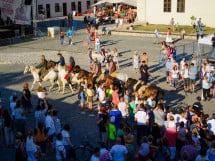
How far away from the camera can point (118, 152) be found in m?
11.4

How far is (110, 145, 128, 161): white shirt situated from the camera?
11.4m

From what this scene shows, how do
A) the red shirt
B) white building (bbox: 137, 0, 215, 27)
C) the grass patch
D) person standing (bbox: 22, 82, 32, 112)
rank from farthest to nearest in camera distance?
white building (bbox: 137, 0, 215, 27)
the grass patch
person standing (bbox: 22, 82, 32, 112)
the red shirt

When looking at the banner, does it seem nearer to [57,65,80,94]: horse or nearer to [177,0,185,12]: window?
[177,0,185,12]: window

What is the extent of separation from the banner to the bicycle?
27.5 meters

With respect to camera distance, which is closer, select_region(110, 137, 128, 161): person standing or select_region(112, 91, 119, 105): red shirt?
select_region(110, 137, 128, 161): person standing

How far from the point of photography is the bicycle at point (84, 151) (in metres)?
13.6

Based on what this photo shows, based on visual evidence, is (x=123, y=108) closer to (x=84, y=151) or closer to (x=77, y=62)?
(x=84, y=151)

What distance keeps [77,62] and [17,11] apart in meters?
14.0

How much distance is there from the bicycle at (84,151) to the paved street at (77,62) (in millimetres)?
1031

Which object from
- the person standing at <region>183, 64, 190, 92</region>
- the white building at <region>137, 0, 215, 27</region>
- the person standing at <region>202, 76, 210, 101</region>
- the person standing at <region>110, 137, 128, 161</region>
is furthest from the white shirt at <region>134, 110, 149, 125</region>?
the white building at <region>137, 0, 215, 27</region>

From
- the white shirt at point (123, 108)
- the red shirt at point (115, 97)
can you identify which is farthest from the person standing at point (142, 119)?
the red shirt at point (115, 97)

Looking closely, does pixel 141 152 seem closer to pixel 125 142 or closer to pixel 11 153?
pixel 125 142

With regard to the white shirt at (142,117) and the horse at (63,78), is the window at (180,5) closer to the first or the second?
the horse at (63,78)

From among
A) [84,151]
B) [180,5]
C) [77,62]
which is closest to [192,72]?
[84,151]
